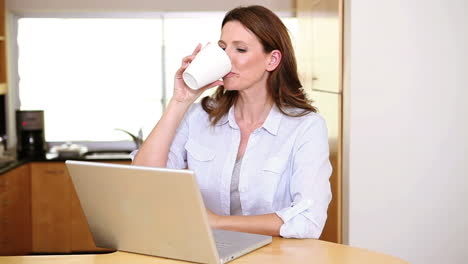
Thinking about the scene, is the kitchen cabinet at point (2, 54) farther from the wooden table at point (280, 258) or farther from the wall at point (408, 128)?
the wooden table at point (280, 258)

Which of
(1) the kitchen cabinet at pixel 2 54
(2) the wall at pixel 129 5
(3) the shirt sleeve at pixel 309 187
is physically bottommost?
(3) the shirt sleeve at pixel 309 187

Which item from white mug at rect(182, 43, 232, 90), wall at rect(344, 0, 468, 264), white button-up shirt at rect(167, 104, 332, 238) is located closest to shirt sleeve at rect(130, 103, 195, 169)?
white button-up shirt at rect(167, 104, 332, 238)

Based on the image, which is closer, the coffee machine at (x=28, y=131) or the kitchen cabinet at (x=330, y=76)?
the kitchen cabinet at (x=330, y=76)

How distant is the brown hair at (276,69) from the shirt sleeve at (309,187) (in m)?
0.12

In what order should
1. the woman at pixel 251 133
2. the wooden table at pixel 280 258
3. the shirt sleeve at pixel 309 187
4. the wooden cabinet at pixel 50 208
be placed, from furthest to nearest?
the wooden cabinet at pixel 50 208
the woman at pixel 251 133
the shirt sleeve at pixel 309 187
the wooden table at pixel 280 258

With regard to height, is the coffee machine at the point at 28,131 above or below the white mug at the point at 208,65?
below

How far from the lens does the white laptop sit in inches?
57.1

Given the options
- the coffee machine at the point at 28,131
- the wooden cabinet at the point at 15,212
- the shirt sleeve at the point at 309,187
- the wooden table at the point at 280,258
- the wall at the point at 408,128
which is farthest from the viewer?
the coffee machine at the point at 28,131

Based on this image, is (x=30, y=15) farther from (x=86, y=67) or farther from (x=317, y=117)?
(x=317, y=117)

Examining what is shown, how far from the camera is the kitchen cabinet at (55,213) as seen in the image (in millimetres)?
4824

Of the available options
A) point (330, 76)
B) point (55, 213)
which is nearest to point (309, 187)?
point (330, 76)

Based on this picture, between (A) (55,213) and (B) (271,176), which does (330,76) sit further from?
(A) (55,213)

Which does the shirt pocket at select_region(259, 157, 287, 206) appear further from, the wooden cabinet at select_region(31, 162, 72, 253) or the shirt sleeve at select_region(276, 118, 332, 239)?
the wooden cabinet at select_region(31, 162, 72, 253)

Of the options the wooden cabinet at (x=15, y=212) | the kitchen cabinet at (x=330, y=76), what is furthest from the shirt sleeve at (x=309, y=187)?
the wooden cabinet at (x=15, y=212)
